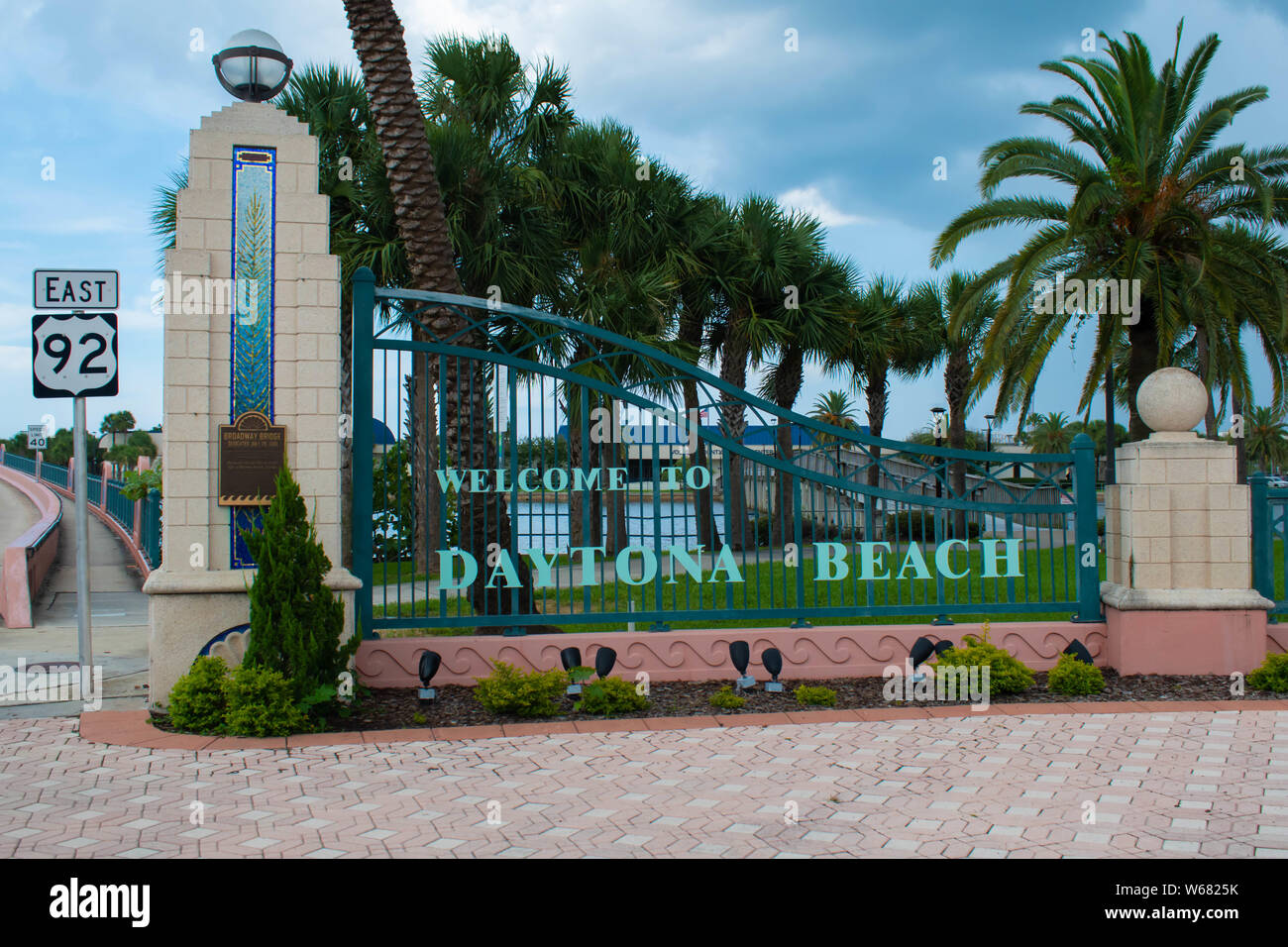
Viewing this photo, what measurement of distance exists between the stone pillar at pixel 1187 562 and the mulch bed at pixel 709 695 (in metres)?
0.24

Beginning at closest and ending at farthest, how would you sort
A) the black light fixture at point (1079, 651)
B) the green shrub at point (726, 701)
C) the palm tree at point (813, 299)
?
1. the green shrub at point (726, 701)
2. the black light fixture at point (1079, 651)
3. the palm tree at point (813, 299)

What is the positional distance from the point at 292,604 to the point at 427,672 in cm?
115

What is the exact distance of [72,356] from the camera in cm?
780

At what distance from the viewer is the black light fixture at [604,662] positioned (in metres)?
7.50

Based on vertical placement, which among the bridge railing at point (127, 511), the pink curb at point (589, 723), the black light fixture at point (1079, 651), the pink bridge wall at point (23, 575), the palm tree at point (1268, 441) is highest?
the palm tree at point (1268, 441)

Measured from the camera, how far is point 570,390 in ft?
46.3

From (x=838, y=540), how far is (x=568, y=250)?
1199cm

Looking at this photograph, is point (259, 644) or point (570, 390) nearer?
point (259, 644)

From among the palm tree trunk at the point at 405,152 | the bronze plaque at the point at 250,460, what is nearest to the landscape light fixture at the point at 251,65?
the palm tree trunk at the point at 405,152

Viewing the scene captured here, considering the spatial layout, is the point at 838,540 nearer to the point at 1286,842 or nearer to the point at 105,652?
the point at 1286,842

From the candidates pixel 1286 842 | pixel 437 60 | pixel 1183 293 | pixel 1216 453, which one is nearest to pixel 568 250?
pixel 437 60

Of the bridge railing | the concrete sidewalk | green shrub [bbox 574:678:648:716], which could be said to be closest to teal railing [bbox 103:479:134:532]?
the bridge railing

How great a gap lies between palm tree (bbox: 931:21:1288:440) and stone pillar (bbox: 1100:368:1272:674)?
540 cm

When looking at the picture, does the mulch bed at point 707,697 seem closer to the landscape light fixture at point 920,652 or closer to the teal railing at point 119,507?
the landscape light fixture at point 920,652
